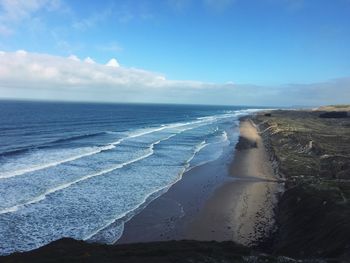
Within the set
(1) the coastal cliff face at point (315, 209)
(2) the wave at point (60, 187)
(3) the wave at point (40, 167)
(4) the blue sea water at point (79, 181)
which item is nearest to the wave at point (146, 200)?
(4) the blue sea water at point (79, 181)

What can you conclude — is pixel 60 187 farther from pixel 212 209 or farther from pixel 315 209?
pixel 315 209

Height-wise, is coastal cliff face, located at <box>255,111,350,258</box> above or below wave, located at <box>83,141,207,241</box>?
above

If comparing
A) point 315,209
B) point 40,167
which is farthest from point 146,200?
point 40,167

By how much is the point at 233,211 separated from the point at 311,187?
19.4 ft

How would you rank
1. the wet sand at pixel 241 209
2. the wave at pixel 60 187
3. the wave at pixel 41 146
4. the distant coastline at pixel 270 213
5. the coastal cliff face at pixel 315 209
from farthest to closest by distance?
the wave at pixel 41 146 < the wave at pixel 60 187 < the wet sand at pixel 241 209 < the coastal cliff face at pixel 315 209 < the distant coastline at pixel 270 213

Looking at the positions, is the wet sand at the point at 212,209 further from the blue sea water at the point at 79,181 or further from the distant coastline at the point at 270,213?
the blue sea water at the point at 79,181

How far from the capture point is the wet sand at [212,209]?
2489 cm

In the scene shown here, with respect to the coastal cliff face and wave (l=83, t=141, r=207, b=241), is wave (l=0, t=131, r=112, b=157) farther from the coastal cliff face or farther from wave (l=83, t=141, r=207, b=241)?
the coastal cliff face

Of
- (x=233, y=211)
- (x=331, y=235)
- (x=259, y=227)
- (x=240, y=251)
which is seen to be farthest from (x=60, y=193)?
(x=331, y=235)

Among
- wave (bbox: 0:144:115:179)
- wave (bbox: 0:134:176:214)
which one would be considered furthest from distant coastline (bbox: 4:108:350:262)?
wave (bbox: 0:144:115:179)

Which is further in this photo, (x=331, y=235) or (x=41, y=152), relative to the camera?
(x=41, y=152)

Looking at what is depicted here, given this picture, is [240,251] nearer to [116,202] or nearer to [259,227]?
[259,227]

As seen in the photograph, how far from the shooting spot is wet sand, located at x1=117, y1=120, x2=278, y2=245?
24.9 meters

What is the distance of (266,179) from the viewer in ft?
130
